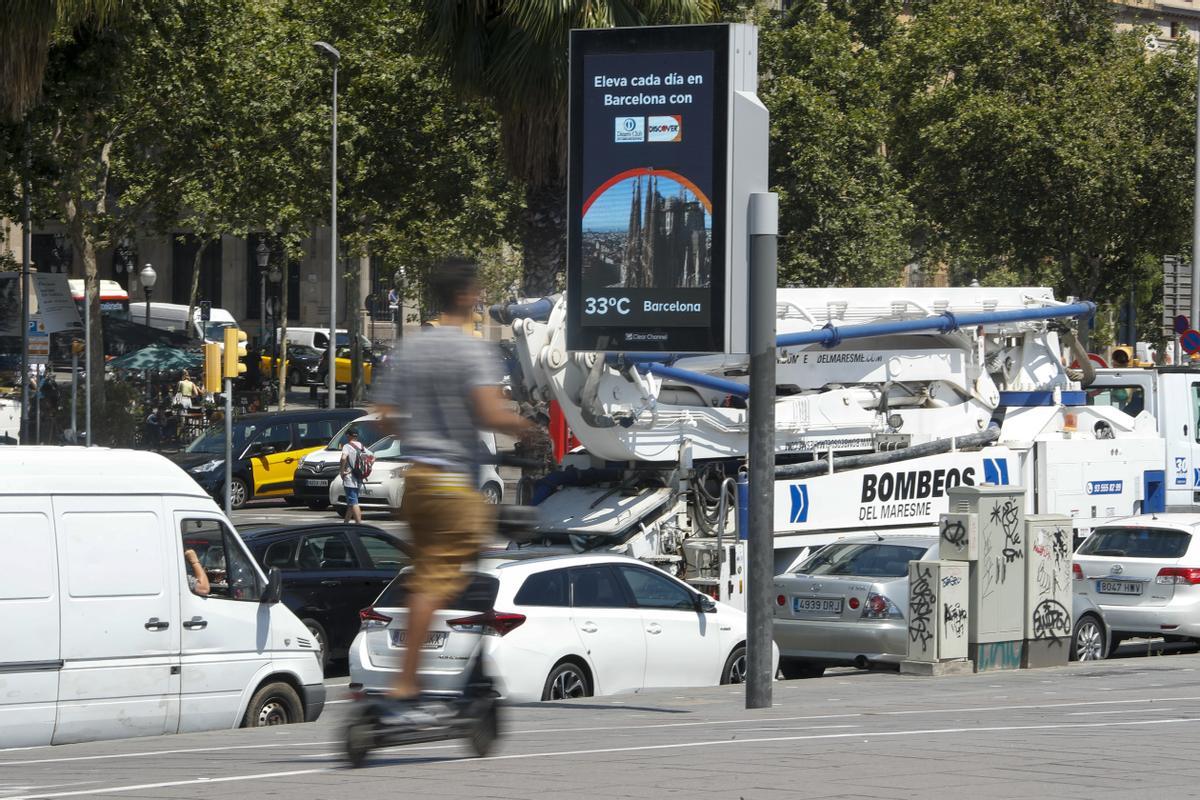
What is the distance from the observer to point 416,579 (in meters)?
6.62

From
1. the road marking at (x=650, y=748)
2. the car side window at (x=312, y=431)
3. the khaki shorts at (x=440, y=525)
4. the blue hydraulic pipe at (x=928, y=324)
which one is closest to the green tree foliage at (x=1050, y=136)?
the car side window at (x=312, y=431)

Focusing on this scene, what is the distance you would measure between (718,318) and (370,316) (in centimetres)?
6425

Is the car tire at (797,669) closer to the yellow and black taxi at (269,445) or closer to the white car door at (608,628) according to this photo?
the white car door at (608,628)

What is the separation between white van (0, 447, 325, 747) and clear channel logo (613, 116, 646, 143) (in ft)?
13.9

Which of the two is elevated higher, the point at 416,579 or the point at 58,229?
the point at 58,229

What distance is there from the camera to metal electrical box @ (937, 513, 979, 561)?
15344 mm

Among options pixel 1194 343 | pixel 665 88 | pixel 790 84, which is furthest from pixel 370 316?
pixel 665 88

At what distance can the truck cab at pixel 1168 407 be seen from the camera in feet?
71.1

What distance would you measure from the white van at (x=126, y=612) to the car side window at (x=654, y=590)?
284 cm

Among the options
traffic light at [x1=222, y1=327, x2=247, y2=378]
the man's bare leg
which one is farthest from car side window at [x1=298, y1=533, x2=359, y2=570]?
the man's bare leg

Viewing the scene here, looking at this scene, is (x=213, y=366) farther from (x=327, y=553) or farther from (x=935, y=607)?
(x=935, y=607)

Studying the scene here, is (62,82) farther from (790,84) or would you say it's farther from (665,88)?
(790,84)

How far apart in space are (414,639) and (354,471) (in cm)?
2363

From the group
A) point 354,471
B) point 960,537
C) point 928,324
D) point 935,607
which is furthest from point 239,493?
point 935,607
